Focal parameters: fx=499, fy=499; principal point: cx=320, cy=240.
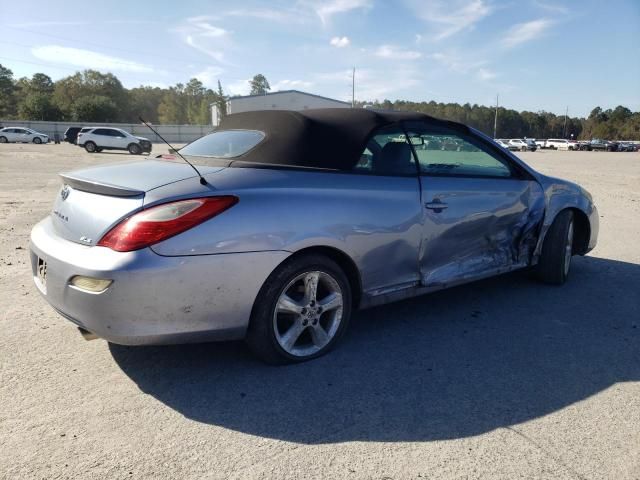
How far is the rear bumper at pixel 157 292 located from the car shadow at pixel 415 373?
384mm

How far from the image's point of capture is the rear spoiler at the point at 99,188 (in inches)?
104

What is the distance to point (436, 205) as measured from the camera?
3.58 m

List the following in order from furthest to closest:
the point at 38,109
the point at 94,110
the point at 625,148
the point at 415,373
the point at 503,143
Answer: the point at 94,110
the point at 38,109
the point at 625,148
the point at 503,143
the point at 415,373

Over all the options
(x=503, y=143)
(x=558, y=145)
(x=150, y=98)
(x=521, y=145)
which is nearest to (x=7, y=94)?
(x=150, y=98)

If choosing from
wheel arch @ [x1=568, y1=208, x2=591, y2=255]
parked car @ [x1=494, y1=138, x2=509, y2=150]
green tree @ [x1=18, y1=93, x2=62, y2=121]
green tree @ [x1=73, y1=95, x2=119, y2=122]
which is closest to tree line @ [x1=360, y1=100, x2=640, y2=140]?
parked car @ [x1=494, y1=138, x2=509, y2=150]

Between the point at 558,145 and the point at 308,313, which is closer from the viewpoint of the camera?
the point at 308,313

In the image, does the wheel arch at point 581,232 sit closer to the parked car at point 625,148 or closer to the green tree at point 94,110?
the parked car at point 625,148

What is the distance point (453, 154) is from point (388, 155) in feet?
2.44

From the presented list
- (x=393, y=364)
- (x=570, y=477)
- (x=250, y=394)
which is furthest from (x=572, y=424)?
(x=250, y=394)

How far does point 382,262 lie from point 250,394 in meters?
1.21

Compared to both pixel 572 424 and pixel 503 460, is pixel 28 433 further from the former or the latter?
pixel 572 424

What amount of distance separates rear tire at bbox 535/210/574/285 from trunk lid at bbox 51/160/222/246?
10.6ft

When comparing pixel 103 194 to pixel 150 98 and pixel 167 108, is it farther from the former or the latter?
pixel 150 98

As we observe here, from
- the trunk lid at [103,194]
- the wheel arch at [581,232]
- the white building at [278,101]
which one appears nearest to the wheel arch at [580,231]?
the wheel arch at [581,232]
